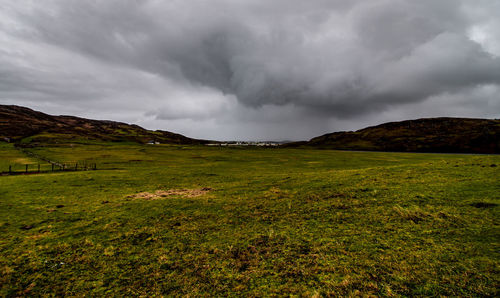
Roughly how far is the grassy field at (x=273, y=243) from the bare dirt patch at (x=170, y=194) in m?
2.24

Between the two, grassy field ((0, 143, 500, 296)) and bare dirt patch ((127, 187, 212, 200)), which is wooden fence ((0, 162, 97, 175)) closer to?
grassy field ((0, 143, 500, 296))

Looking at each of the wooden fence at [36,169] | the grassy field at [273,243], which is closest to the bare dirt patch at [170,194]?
the grassy field at [273,243]

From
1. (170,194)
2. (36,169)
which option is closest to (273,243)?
(170,194)

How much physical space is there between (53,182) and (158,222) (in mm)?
24035

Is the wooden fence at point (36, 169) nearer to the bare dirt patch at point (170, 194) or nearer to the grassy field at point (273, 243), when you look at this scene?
the grassy field at point (273, 243)

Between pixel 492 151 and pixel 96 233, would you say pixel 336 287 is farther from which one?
pixel 492 151

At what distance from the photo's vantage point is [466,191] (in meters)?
13.7

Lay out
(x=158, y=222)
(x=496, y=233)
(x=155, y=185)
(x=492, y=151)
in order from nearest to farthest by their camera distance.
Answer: (x=496, y=233), (x=158, y=222), (x=155, y=185), (x=492, y=151)

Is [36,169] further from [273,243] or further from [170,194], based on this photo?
[273,243]

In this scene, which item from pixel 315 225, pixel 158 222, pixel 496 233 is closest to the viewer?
pixel 496 233

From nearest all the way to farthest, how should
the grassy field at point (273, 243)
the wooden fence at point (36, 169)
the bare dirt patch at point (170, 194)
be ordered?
the grassy field at point (273, 243) < the bare dirt patch at point (170, 194) < the wooden fence at point (36, 169)

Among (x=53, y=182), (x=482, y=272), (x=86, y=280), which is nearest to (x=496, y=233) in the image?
(x=482, y=272)

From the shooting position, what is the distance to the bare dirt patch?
65.6 ft

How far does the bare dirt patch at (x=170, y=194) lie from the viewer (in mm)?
20000
